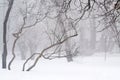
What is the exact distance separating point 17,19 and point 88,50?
459 inches

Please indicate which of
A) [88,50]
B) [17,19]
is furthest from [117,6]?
[17,19]

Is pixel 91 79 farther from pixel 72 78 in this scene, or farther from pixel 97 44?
pixel 97 44

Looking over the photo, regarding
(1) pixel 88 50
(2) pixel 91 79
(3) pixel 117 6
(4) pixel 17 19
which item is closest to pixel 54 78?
(2) pixel 91 79

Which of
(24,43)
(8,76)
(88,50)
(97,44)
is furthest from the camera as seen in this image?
(97,44)

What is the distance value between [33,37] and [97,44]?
14504 millimetres

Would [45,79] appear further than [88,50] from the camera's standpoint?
No

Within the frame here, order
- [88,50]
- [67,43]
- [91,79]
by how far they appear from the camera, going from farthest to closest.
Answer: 1. [88,50]
2. [67,43]
3. [91,79]

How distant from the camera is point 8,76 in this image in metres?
11.9

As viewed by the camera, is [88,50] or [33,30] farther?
[88,50]

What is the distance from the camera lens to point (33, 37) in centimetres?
3594

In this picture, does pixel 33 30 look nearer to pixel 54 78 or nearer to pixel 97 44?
pixel 97 44

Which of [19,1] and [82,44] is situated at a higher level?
[19,1]

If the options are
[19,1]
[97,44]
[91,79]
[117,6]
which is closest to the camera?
[117,6]

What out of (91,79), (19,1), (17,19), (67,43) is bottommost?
(91,79)
